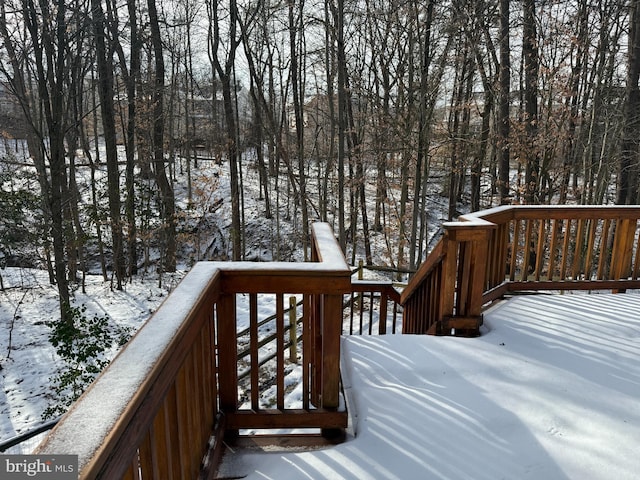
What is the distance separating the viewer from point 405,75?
39.6 ft

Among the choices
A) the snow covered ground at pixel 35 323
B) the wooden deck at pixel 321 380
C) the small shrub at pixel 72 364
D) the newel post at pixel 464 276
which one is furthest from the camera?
the snow covered ground at pixel 35 323

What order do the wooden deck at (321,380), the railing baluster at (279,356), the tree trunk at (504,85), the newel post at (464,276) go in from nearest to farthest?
the wooden deck at (321,380), the railing baluster at (279,356), the newel post at (464,276), the tree trunk at (504,85)

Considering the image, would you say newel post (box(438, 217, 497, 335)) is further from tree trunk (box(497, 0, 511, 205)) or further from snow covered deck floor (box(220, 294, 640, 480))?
tree trunk (box(497, 0, 511, 205))

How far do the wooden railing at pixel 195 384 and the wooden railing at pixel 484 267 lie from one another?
44.8 inches

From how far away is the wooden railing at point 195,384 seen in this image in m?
0.91

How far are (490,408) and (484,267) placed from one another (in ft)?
4.22

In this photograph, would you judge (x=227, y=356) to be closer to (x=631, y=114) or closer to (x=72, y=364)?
(x=72, y=364)

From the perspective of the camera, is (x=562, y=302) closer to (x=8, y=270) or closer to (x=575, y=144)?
(x=575, y=144)

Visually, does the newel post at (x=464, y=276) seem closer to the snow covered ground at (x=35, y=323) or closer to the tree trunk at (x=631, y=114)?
the snow covered ground at (x=35, y=323)

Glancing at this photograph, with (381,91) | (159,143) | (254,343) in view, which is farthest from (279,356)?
(381,91)

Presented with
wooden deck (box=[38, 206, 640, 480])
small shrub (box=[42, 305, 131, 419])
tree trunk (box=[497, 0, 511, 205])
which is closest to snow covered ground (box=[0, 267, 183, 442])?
small shrub (box=[42, 305, 131, 419])

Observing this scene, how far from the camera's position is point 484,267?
3.36 metres

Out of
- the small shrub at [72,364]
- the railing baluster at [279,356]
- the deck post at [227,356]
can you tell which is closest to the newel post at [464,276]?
the railing baluster at [279,356]

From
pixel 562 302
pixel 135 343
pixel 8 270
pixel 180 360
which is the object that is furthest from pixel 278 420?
pixel 8 270
